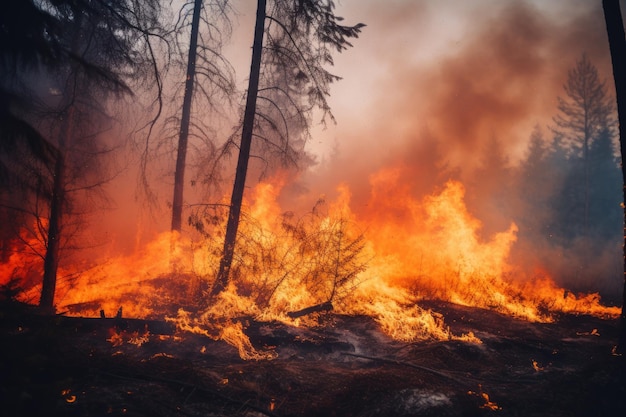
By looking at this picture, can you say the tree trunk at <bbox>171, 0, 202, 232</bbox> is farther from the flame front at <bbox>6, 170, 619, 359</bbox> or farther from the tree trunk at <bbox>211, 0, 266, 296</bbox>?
the tree trunk at <bbox>211, 0, 266, 296</bbox>

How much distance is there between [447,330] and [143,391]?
24.0ft

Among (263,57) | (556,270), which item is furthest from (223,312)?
(556,270)

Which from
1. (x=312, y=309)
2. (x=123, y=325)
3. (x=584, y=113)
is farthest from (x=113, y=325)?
(x=584, y=113)

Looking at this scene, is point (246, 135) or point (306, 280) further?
point (306, 280)

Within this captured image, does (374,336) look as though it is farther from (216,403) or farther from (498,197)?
(498,197)

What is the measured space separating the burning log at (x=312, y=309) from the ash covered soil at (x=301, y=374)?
73 cm

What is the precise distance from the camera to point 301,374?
19.8 feet

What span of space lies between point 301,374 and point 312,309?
9.63 feet

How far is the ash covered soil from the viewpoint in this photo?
413cm

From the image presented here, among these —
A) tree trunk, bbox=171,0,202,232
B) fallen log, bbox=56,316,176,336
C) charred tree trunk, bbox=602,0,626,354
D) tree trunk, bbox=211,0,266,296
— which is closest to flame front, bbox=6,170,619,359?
fallen log, bbox=56,316,176,336

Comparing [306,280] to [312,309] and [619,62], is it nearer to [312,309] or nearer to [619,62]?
[312,309]

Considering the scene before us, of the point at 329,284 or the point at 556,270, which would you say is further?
the point at 556,270

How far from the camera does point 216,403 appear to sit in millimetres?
4695

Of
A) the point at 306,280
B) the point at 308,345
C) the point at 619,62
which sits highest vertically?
the point at 619,62
